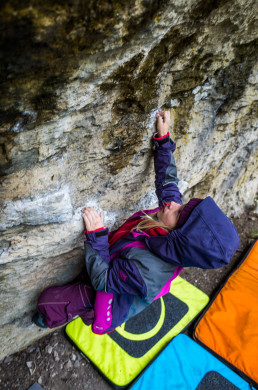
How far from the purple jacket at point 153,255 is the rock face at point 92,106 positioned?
0.50 m

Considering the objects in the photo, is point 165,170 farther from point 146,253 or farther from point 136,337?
point 136,337

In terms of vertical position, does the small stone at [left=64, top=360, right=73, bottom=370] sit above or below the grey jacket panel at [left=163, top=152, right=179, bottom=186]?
below

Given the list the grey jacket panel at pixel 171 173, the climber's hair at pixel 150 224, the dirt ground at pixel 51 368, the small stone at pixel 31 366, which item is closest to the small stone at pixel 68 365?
the dirt ground at pixel 51 368

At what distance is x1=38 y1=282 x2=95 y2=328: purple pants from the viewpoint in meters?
3.15

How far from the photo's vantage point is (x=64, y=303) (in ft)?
10.5

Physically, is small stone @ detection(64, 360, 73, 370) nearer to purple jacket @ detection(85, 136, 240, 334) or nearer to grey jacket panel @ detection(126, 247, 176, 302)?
purple jacket @ detection(85, 136, 240, 334)

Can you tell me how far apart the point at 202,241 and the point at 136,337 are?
7.85ft

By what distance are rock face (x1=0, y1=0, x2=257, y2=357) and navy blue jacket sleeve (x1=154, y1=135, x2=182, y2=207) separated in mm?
180

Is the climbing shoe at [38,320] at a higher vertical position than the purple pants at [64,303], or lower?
lower

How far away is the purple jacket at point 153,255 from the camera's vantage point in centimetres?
226

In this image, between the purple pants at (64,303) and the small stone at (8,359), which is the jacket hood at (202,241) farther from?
the small stone at (8,359)

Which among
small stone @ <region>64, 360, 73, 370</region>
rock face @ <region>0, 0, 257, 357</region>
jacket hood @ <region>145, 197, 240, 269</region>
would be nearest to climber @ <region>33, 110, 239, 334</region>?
jacket hood @ <region>145, 197, 240, 269</region>

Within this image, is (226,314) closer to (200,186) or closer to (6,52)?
(200,186)

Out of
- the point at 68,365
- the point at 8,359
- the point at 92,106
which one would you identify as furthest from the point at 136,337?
the point at 92,106
